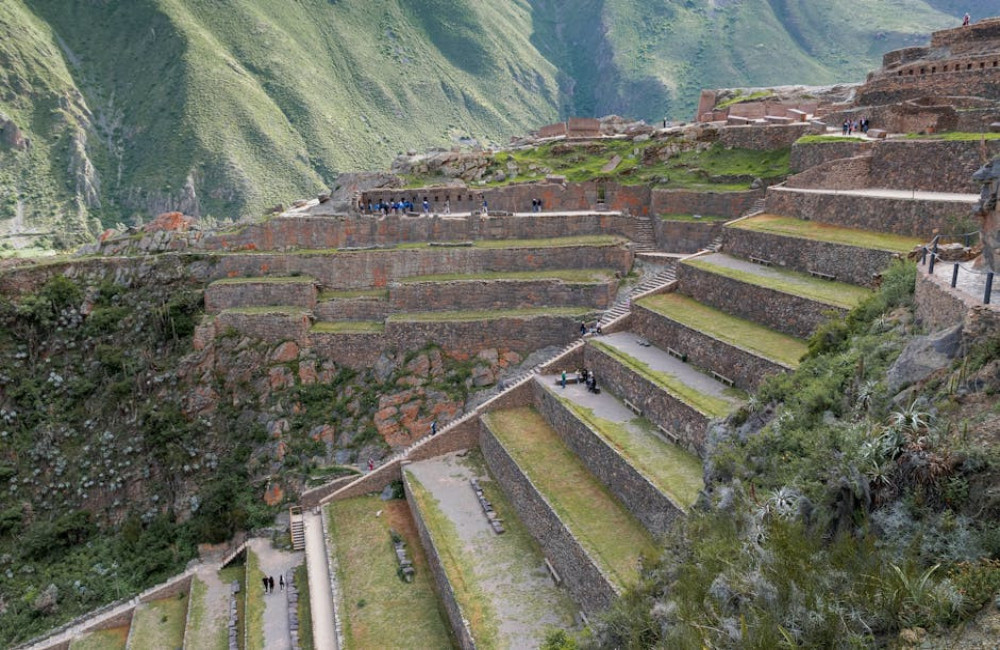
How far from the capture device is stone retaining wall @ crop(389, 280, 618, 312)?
21984 mm

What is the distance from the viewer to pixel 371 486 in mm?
18281

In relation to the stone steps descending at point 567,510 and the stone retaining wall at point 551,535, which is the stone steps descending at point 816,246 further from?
the stone retaining wall at point 551,535

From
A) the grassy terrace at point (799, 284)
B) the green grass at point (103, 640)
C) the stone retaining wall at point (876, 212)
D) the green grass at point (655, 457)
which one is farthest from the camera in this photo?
the green grass at point (103, 640)

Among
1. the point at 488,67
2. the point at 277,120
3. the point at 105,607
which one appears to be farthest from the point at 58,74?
the point at 105,607

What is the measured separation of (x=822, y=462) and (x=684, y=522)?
7.61 ft

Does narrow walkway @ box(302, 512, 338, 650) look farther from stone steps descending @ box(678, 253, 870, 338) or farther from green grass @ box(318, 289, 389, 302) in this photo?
stone steps descending @ box(678, 253, 870, 338)

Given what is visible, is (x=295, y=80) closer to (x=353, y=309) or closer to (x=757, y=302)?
(x=353, y=309)

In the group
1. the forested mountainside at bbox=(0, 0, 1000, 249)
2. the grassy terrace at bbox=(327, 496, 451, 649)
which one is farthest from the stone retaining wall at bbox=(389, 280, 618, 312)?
the forested mountainside at bbox=(0, 0, 1000, 249)

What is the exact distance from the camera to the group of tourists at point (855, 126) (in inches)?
826

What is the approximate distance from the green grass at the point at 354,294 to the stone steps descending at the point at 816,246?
37.2 ft

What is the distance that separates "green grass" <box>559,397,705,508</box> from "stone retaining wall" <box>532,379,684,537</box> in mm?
120

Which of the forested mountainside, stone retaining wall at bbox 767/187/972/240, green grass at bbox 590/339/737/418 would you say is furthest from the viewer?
the forested mountainside

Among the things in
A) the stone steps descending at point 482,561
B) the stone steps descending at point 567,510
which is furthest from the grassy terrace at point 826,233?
the stone steps descending at point 482,561

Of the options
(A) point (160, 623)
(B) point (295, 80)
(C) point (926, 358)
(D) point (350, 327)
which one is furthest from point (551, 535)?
(B) point (295, 80)
